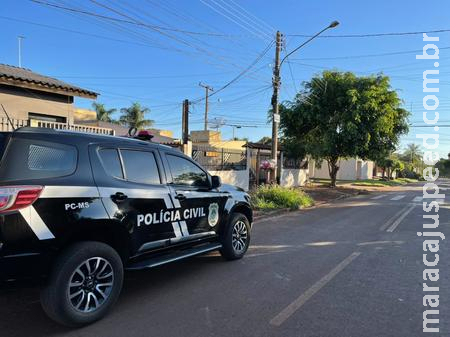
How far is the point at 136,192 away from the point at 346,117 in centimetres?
1896

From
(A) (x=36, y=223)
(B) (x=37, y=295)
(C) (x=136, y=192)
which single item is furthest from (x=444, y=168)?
(A) (x=36, y=223)

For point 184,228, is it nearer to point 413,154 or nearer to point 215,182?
point 215,182

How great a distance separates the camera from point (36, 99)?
12773 millimetres

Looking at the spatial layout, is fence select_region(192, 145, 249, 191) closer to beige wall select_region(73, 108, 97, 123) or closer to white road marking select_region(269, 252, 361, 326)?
white road marking select_region(269, 252, 361, 326)

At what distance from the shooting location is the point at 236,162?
19.1m

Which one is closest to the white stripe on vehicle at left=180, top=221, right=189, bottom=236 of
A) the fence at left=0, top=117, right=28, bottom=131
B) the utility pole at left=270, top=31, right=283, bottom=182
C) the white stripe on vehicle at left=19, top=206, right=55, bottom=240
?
the white stripe on vehicle at left=19, top=206, right=55, bottom=240

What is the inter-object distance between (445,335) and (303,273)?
2.22 m

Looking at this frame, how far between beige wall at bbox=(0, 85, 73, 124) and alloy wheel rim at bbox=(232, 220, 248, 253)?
28.9ft

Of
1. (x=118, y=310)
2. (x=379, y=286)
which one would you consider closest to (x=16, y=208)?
(x=118, y=310)

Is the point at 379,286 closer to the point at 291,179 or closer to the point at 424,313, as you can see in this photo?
the point at 424,313

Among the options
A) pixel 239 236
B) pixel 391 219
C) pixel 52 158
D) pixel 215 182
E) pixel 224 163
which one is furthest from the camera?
pixel 224 163

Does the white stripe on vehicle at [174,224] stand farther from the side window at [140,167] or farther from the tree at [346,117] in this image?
the tree at [346,117]

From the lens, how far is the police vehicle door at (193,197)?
212 inches

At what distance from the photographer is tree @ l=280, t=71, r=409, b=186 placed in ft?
71.1
